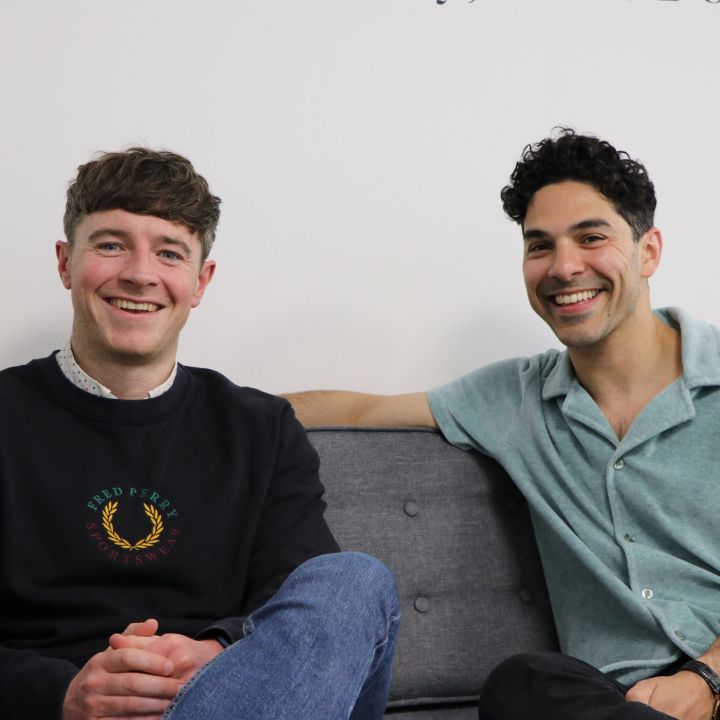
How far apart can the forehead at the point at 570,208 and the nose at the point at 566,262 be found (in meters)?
0.04

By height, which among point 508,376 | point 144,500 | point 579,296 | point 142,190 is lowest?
point 144,500

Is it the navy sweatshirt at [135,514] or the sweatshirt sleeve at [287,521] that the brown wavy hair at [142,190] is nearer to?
the navy sweatshirt at [135,514]

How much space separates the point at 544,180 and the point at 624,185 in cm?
17

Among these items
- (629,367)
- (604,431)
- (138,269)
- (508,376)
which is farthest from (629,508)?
(138,269)

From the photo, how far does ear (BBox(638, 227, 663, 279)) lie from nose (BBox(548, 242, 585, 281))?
16 centimetres

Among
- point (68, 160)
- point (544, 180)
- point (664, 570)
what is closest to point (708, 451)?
point (664, 570)

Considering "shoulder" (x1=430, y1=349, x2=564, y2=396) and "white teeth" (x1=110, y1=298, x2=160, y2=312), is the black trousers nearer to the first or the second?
"shoulder" (x1=430, y1=349, x2=564, y2=396)

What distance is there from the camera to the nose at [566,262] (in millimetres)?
2135

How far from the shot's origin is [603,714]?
5.40ft

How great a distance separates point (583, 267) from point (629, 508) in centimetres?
49

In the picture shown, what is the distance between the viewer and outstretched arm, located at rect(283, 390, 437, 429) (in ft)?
7.55

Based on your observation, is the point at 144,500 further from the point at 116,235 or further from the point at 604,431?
the point at 604,431

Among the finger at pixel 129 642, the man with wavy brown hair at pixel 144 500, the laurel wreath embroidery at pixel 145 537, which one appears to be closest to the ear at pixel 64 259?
the man with wavy brown hair at pixel 144 500

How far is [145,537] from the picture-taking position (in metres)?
1.71
